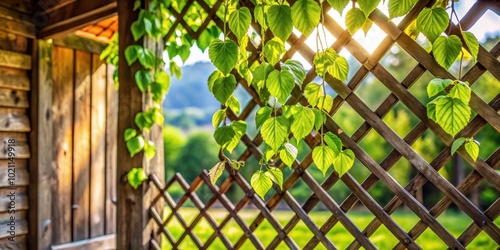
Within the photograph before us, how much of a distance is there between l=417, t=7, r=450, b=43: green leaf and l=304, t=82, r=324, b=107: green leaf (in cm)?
32

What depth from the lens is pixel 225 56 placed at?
112cm

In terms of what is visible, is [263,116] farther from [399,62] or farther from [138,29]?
[399,62]

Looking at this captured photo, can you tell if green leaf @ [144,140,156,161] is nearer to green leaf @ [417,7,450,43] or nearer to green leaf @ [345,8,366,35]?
green leaf @ [345,8,366,35]

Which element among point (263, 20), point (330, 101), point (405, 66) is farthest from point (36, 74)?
point (405, 66)

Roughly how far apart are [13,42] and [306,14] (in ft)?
6.16

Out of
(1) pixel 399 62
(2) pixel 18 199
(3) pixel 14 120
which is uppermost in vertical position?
(1) pixel 399 62

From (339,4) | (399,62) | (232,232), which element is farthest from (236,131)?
(399,62)

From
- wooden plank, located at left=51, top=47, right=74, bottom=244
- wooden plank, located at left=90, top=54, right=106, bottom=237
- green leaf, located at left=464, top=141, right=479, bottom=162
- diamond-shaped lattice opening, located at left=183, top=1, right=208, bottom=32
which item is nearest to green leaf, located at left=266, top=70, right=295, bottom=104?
green leaf, located at left=464, top=141, right=479, bottom=162

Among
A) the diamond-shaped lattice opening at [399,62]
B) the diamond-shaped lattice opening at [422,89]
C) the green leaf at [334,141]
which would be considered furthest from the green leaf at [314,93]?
the diamond-shaped lattice opening at [399,62]

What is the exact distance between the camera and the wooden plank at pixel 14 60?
2.11m

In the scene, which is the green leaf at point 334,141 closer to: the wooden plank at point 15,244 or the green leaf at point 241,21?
the green leaf at point 241,21

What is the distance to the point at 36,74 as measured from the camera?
2291 mm

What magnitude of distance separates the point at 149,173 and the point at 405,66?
1084 cm

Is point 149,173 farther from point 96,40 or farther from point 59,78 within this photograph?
point 96,40
